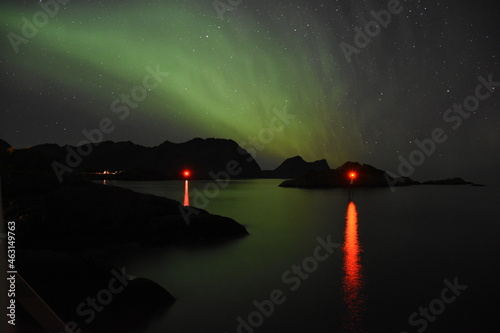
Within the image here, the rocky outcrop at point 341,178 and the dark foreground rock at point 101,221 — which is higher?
the rocky outcrop at point 341,178

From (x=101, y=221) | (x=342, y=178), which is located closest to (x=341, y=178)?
(x=342, y=178)

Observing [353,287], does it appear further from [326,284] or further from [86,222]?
[86,222]

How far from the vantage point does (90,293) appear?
1035cm

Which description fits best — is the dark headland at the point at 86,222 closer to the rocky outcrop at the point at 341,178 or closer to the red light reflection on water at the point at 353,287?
the red light reflection on water at the point at 353,287

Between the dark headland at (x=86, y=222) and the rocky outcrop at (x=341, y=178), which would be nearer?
the dark headland at (x=86, y=222)

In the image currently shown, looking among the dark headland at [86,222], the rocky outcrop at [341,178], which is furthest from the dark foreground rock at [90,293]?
the rocky outcrop at [341,178]

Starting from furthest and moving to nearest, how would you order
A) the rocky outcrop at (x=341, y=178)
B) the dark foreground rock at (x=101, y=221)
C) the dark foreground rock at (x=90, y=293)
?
the rocky outcrop at (x=341, y=178)
the dark foreground rock at (x=101, y=221)
the dark foreground rock at (x=90, y=293)

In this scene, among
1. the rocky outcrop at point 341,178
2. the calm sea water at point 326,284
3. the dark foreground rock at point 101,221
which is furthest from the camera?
the rocky outcrop at point 341,178

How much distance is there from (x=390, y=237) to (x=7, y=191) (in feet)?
93.5

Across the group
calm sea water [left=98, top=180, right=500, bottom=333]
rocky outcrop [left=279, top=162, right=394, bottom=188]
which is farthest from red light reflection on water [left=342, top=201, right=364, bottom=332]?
rocky outcrop [left=279, top=162, right=394, bottom=188]

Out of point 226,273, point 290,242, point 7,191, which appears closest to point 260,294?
point 226,273

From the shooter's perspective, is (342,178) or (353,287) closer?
(353,287)

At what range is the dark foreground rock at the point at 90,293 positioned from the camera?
375 inches

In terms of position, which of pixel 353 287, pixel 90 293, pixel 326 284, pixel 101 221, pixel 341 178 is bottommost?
pixel 353 287
